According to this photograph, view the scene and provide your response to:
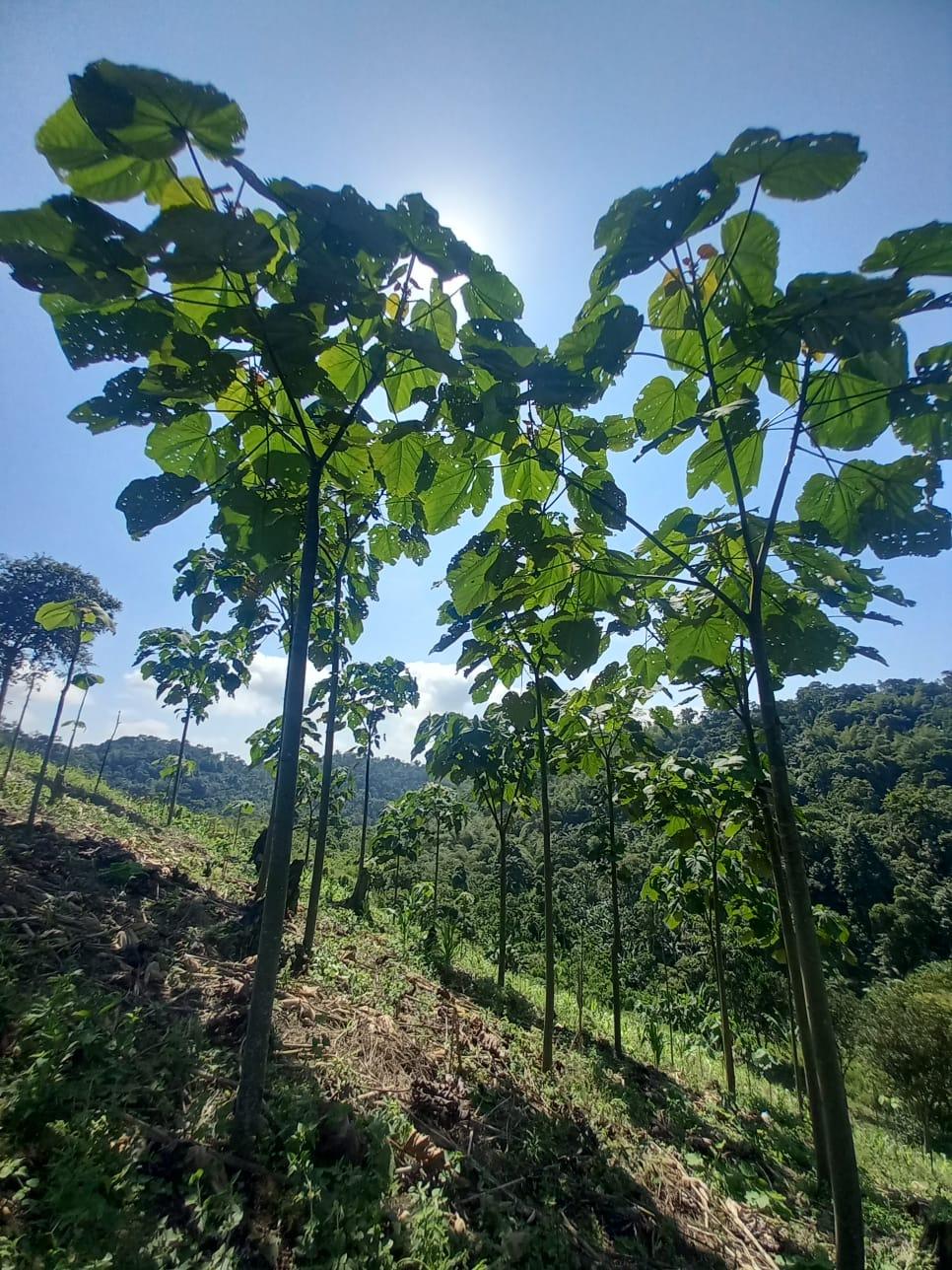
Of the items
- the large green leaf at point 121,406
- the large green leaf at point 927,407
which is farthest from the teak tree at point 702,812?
the large green leaf at point 121,406

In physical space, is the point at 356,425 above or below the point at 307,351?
above

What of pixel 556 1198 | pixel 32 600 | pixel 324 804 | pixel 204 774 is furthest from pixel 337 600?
pixel 204 774

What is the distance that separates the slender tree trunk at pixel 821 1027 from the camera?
143cm

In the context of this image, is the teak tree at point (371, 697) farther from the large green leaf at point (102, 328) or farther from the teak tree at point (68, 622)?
the large green leaf at point (102, 328)

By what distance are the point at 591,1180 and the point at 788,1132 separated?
3.52 m

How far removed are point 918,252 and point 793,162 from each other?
48cm

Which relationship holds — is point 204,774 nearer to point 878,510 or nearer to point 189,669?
point 189,669

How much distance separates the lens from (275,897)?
230cm

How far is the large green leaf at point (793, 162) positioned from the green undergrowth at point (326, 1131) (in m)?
4.01

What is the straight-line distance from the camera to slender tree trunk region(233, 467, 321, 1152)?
2.19 meters

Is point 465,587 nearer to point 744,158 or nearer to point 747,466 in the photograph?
point 747,466

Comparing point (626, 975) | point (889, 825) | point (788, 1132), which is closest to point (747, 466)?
point (788, 1132)

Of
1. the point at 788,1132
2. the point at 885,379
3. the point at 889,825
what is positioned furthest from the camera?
the point at 889,825

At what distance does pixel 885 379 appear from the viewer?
176cm
